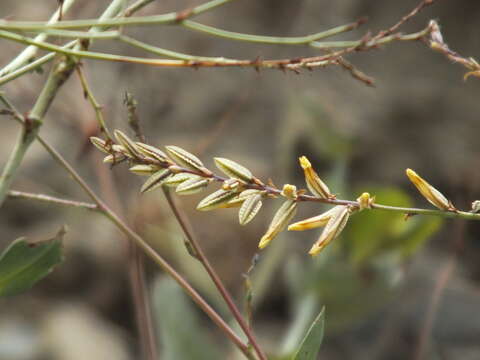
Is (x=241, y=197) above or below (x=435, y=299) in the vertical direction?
above

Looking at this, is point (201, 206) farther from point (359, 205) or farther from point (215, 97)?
point (215, 97)

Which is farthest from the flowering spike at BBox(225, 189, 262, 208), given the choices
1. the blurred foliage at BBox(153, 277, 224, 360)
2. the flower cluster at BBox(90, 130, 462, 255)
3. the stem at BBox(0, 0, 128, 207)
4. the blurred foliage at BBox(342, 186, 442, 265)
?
the blurred foliage at BBox(342, 186, 442, 265)

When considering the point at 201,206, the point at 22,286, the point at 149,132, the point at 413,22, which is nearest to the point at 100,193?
the point at 149,132

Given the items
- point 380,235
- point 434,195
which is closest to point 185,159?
point 434,195

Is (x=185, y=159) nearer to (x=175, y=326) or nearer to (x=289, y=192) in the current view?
(x=289, y=192)

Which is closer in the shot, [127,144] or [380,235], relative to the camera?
[127,144]

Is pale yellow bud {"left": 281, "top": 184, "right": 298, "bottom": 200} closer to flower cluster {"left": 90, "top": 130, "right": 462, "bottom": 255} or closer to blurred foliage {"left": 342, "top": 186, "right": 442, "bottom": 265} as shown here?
flower cluster {"left": 90, "top": 130, "right": 462, "bottom": 255}

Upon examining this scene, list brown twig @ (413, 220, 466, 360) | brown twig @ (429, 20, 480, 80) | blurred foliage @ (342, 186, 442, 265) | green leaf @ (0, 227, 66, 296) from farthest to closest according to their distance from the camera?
blurred foliage @ (342, 186, 442, 265) < brown twig @ (413, 220, 466, 360) < green leaf @ (0, 227, 66, 296) < brown twig @ (429, 20, 480, 80)
